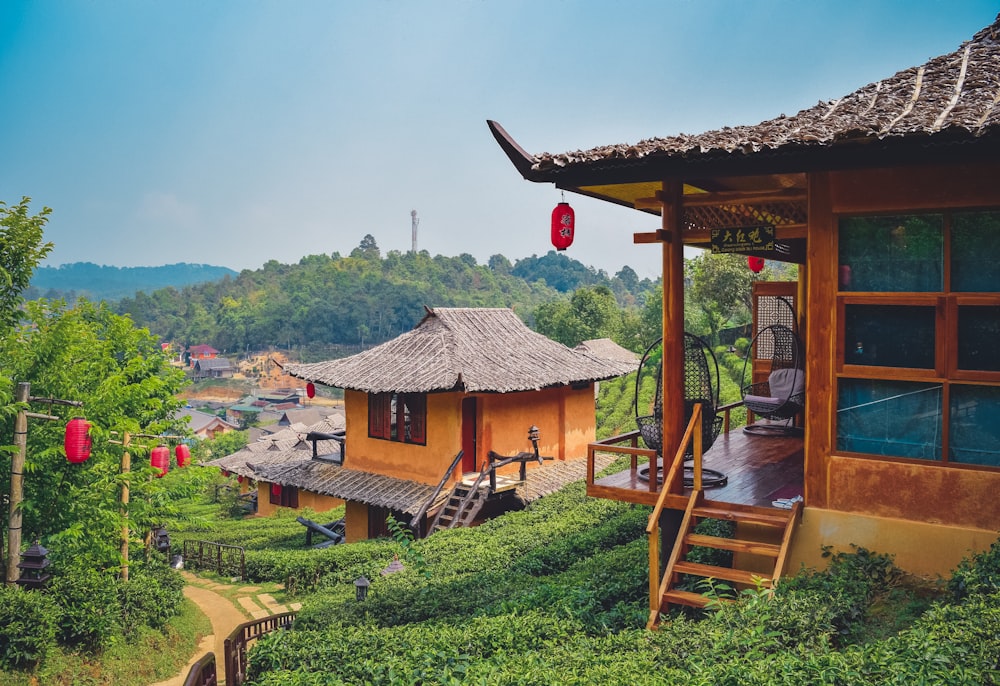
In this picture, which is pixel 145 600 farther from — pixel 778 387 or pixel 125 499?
pixel 778 387

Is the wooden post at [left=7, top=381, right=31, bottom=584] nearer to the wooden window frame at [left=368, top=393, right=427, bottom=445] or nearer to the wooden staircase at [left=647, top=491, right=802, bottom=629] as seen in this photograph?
the wooden window frame at [left=368, top=393, right=427, bottom=445]

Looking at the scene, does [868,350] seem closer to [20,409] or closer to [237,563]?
[20,409]

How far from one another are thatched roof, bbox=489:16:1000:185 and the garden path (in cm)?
882

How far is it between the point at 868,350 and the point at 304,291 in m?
109

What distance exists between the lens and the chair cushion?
8.84 meters

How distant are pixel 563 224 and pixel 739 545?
3.39 m

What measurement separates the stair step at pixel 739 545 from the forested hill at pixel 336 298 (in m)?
91.1

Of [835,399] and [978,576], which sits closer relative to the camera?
[978,576]

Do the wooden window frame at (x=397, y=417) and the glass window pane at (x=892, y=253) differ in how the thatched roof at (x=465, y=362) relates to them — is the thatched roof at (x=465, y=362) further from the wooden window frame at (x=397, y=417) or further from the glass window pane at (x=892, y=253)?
the glass window pane at (x=892, y=253)

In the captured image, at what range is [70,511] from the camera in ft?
39.1

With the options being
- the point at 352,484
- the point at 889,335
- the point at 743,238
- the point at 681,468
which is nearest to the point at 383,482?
the point at 352,484

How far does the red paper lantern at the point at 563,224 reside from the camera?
791 centimetres

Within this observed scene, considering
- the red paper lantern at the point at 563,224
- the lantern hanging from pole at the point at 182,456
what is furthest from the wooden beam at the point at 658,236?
the lantern hanging from pole at the point at 182,456

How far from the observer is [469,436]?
56.5 feet
